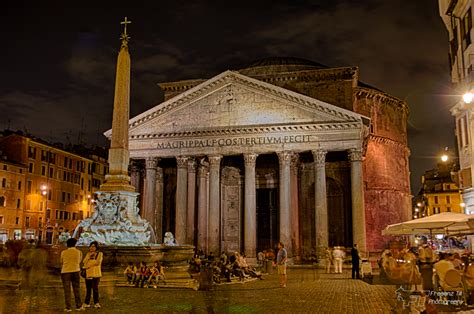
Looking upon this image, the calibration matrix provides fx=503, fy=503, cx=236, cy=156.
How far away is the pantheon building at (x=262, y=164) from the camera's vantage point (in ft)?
88.3

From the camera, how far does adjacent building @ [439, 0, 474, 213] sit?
18.3 m

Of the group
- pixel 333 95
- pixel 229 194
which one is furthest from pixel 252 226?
pixel 333 95

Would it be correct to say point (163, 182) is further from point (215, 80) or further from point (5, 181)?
point (5, 181)

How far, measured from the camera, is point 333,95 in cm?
3456

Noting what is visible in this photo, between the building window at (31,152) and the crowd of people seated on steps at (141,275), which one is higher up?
the building window at (31,152)

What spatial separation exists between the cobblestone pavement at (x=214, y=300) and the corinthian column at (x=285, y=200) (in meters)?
12.4

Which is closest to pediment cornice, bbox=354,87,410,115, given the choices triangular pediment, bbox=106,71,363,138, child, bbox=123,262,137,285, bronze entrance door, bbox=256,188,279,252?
bronze entrance door, bbox=256,188,279,252

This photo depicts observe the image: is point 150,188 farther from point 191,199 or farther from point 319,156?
point 319,156

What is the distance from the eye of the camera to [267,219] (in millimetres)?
33969

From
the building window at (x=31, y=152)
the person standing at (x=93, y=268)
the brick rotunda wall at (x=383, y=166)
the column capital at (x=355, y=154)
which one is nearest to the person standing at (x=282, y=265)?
the person standing at (x=93, y=268)

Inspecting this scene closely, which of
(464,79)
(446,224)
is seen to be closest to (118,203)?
(446,224)

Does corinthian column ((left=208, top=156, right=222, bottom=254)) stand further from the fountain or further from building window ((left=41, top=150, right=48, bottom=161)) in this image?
building window ((left=41, top=150, right=48, bottom=161))

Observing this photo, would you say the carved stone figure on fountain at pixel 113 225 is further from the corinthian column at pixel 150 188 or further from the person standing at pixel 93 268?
the corinthian column at pixel 150 188

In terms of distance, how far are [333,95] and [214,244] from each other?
13695mm
